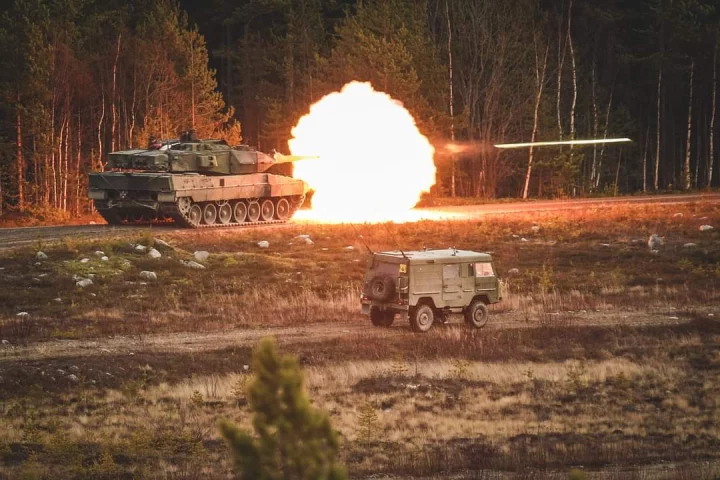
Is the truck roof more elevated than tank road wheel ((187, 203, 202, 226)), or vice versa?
tank road wheel ((187, 203, 202, 226))

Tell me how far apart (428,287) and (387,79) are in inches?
1186

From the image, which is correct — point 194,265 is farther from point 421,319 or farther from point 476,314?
point 476,314

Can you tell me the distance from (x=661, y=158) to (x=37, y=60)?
45.1 metres

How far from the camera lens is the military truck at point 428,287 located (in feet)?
82.4

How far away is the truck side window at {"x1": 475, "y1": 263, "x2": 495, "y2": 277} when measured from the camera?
85.9 ft

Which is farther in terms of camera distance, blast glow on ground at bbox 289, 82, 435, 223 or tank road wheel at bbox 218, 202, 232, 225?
tank road wheel at bbox 218, 202, 232, 225

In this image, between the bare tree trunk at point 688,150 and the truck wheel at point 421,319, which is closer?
the truck wheel at point 421,319

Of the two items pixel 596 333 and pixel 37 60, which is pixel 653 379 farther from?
pixel 37 60

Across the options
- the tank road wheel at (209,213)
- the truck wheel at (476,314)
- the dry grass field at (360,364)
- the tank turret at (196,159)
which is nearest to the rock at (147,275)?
the dry grass field at (360,364)

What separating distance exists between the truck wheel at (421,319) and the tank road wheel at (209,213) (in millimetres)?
17944

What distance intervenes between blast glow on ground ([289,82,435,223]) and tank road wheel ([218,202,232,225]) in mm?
3525

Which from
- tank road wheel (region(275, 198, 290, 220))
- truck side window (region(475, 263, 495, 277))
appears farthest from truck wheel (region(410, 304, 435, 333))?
tank road wheel (region(275, 198, 290, 220))

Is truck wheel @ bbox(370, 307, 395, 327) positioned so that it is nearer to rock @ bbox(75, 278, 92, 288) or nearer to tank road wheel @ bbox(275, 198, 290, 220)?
rock @ bbox(75, 278, 92, 288)

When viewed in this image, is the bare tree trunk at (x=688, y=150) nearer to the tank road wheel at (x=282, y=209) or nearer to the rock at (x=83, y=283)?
the tank road wheel at (x=282, y=209)
